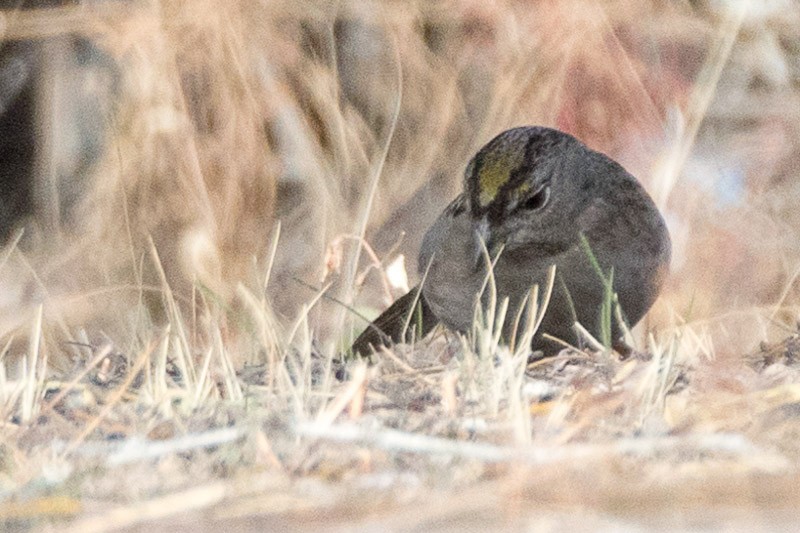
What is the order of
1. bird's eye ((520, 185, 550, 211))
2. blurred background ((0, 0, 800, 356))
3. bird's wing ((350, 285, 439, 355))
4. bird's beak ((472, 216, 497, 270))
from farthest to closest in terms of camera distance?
1. blurred background ((0, 0, 800, 356))
2. bird's wing ((350, 285, 439, 355))
3. bird's eye ((520, 185, 550, 211))
4. bird's beak ((472, 216, 497, 270))

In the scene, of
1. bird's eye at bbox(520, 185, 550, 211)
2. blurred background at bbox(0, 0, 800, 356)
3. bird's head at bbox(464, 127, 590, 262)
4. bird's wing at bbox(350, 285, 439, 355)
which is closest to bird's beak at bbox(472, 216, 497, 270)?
bird's head at bbox(464, 127, 590, 262)

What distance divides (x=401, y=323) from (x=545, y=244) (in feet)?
2.31

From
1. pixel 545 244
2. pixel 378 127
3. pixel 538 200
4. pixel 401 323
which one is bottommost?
pixel 401 323

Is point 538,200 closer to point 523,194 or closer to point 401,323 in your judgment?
point 523,194

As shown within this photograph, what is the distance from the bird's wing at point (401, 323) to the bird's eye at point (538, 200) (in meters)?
0.47

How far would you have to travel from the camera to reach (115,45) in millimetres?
5875

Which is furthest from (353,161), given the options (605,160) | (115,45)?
(605,160)

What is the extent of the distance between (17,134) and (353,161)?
1928 millimetres

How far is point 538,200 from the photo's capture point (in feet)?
13.4

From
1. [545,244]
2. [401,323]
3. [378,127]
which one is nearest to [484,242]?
[545,244]

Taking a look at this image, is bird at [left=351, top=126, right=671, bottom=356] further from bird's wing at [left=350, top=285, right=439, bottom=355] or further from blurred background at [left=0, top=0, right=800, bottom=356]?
blurred background at [left=0, top=0, right=800, bottom=356]

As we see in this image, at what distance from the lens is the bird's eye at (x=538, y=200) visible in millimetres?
4043

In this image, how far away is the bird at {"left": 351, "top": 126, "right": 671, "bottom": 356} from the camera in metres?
3.93

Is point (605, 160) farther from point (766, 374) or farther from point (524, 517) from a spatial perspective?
point (524, 517)
